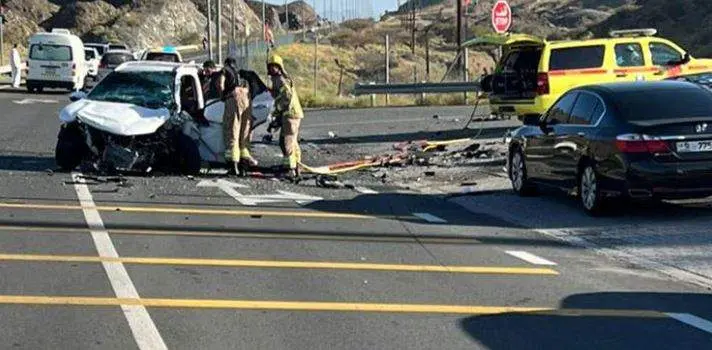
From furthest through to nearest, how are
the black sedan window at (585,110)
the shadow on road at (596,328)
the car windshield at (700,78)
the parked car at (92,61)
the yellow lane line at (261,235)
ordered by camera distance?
the parked car at (92,61) < the car windshield at (700,78) < the black sedan window at (585,110) < the yellow lane line at (261,235) < the shadow on road at (596,328)

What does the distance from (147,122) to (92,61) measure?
32.6 metres

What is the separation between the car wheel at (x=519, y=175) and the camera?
14.8 metres

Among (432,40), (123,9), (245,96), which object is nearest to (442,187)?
(245,96)

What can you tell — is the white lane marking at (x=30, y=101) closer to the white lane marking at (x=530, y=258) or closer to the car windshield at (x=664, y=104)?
the car windshield at (x=664, y=104)

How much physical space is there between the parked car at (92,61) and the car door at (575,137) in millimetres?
31888

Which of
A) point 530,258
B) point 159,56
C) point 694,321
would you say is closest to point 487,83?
point 530,258

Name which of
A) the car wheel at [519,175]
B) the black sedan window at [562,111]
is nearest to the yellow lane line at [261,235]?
the black sedan window at [562,111]

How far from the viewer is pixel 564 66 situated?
838 inches

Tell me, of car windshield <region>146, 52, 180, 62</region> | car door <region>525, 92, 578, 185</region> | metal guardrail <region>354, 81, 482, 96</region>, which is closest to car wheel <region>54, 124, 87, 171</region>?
car door <region>525, 92, 578, 185</region>

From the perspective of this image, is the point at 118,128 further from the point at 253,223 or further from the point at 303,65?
the point at 303,65

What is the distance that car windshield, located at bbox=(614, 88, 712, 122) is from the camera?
1246 cm

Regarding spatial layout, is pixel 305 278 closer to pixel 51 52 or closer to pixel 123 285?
pixel 123 285

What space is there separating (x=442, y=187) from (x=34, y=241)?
7.30 metres

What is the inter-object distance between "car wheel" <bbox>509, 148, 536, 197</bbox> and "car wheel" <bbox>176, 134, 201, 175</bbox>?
4669 millimetres
